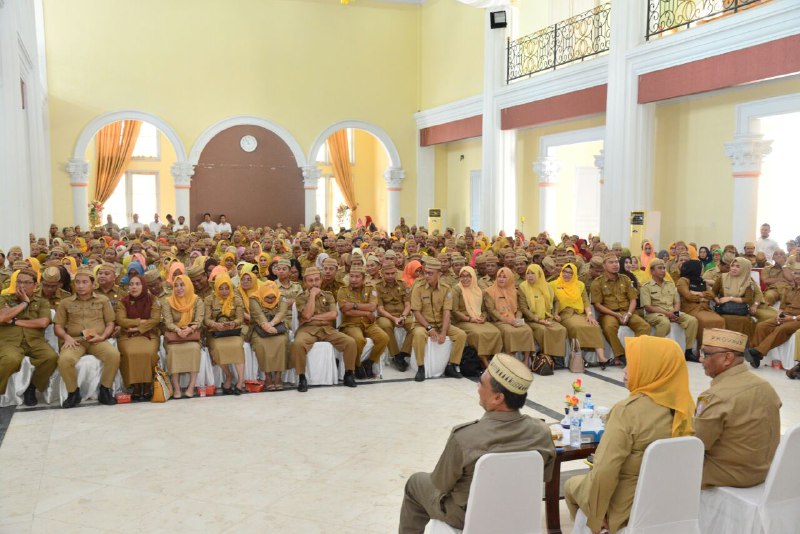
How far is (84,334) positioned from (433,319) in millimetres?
3510

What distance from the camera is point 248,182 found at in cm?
2127

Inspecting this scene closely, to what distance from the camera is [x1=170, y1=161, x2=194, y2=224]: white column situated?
64.8 ft

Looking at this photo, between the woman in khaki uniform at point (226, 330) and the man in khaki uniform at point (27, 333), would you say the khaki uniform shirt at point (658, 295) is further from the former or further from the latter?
the man in khaki uniform at point (27, 333)

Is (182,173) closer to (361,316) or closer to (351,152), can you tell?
(351,152)

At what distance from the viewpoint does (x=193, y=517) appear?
4.36m

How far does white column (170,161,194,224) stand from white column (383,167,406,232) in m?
5.69

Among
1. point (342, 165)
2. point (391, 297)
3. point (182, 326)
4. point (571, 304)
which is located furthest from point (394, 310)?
point (342, 165)

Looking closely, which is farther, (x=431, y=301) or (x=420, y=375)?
(x=431, y=301)

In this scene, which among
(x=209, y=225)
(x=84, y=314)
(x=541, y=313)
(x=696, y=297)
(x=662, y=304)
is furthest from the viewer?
(x=209, y=225)

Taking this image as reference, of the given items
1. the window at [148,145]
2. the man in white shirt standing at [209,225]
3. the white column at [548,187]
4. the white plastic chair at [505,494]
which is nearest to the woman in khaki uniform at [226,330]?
the white plastic chair at [505,494]

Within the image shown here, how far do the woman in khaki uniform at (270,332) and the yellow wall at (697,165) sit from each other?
8.58m

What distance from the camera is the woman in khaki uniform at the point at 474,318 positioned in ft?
26.1

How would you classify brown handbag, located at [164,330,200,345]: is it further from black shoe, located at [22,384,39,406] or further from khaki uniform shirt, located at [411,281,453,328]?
khaki uniform shirt, located at [411,281,453,328]

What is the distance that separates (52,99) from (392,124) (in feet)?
30.1
